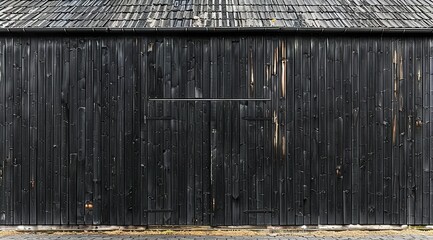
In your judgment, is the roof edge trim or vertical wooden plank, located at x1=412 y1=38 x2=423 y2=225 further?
vertical wooden plank, located at x1=412 y1=38 x2=423 y2=225

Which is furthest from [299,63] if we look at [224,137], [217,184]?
[217,184]

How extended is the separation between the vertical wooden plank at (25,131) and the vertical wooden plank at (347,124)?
20.8 ft

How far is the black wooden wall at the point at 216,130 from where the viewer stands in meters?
8.85

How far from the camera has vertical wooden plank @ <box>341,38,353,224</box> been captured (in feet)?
29.2

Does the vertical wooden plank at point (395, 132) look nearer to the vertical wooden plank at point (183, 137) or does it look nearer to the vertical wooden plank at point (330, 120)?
the vertical wooden plank at point (330, 120)

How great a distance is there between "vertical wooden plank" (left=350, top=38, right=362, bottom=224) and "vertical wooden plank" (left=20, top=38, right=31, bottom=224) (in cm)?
652

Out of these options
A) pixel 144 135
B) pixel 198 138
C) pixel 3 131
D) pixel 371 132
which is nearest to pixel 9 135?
pixel 3 131

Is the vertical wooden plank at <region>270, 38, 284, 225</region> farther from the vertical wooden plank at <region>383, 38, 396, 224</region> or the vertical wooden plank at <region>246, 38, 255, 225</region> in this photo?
the vertical wooden plank at <region>383, 38, 396, 224</region>

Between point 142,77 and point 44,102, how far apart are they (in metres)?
2.04

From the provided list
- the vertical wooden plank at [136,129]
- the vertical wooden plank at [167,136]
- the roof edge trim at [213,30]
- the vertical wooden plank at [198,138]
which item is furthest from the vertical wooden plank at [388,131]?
the vertical wooden plank at [136,129]

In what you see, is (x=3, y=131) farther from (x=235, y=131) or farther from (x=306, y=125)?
(x=306, y=125)

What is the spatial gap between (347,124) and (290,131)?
116 centimetres

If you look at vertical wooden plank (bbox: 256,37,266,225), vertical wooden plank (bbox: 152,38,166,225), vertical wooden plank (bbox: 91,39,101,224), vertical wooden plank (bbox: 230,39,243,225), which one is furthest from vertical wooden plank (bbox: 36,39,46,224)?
vertical wooden plank (bbox: 256,37,266,225)

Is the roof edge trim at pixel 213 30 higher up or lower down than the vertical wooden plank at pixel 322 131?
higher up
